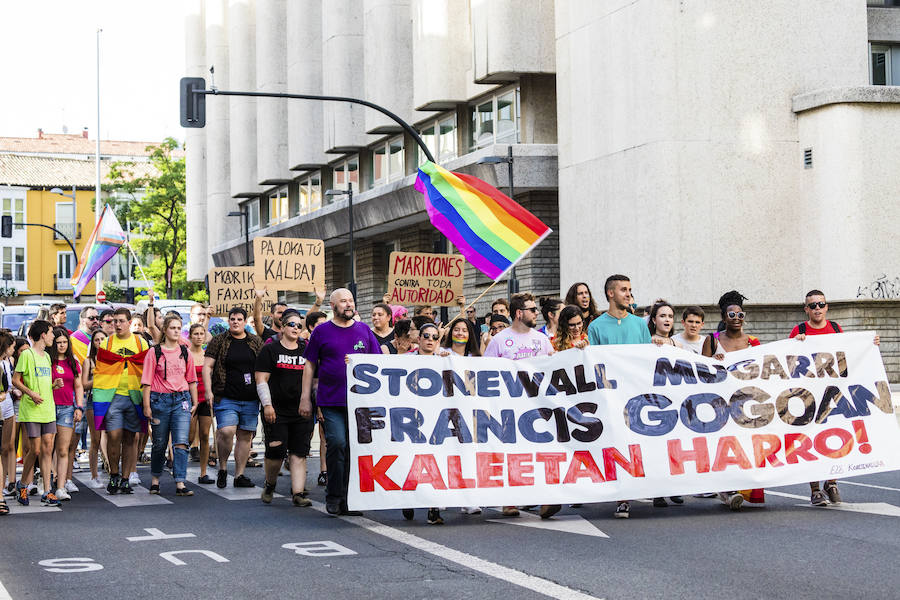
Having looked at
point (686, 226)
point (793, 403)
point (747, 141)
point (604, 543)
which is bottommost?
point (604, 543)

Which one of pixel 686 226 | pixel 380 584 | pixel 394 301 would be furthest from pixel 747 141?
pixel 380 584

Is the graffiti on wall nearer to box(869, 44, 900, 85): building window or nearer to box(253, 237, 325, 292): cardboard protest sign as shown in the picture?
box(869, 44, 900, 85): building window

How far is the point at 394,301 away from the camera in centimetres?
1906

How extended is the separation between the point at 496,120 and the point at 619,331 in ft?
71.8

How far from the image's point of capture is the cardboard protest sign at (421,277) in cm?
1898

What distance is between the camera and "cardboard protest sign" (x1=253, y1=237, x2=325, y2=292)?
19.2 meters

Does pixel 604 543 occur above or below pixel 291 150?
below

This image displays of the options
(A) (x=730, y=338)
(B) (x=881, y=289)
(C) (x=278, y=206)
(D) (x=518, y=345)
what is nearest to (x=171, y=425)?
(D) (x=518, y=345)

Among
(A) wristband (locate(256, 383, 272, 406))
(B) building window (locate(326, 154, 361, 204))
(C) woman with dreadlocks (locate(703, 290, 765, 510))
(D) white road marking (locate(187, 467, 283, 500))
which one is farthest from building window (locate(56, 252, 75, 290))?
(C) woman with dreadlocks (locate(703, 290, 765, 510))

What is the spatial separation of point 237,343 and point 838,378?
5983 mm

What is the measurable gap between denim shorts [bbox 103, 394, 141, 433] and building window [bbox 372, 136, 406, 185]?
25407 millimetres

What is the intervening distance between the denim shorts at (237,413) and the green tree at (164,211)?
56.2 metres

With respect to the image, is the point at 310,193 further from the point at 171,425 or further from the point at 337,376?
the point at 337,376

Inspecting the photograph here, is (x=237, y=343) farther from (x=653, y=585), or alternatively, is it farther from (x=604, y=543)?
(x=653, y=585)
